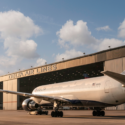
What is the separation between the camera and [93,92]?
20.2m

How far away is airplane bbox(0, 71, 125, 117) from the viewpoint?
18.0m

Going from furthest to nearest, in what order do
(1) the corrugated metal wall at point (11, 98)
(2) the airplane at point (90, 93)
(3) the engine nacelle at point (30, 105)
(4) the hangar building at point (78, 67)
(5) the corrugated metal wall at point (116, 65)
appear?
(1) the corrugated metal wall at point (11, 98) < (4) the hangar building at point (78, 67) < (5) the corrugated metal wall at point (116, 65) < (3) the engine nacelle at point (30, 105) < (2) the airplane at point (90, 93)

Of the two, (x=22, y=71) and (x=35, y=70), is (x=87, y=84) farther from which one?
(x=22, y=71)

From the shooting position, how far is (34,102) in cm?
2544

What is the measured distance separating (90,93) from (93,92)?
44 centimetres

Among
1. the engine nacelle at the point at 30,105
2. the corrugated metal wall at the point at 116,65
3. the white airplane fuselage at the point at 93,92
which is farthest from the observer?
the corrugated metal wall at the point at 116,65

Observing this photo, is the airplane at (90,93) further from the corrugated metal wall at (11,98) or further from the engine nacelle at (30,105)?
the corrugated metal wall at (11,98)

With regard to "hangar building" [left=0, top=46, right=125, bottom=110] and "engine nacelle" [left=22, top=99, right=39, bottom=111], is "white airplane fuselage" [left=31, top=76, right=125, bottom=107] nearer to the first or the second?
"engine nacelle" [left=22, top=99, right=39, bottom=111]

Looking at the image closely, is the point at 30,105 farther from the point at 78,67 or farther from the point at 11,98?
the point at 11,98

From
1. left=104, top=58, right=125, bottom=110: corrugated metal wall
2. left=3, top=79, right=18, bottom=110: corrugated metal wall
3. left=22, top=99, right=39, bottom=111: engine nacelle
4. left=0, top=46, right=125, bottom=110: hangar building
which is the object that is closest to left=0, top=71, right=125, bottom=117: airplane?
left=22, top=99, right=39, bottom=111: engine nacelle

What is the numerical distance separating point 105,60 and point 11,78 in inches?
1320

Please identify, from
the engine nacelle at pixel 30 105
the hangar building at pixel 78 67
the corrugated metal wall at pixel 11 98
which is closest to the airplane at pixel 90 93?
the engine nacelle at pixel 30 105

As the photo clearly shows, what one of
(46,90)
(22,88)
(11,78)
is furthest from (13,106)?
(46,90)

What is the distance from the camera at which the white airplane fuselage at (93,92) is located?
18.3 m
